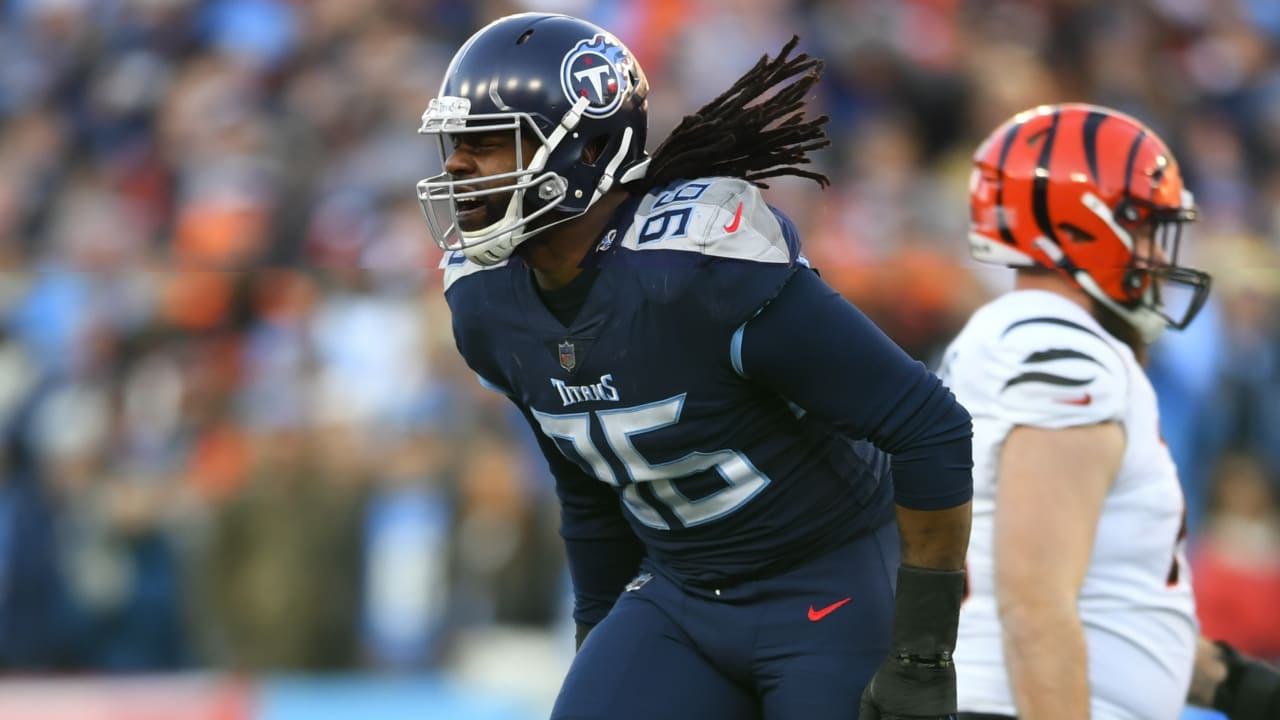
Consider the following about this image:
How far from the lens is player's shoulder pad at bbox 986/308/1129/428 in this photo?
129 inches

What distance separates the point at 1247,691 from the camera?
13.0 feet

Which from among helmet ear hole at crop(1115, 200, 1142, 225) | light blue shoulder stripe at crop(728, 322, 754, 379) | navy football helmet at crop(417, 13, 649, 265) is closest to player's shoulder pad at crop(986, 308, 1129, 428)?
helmet ear hole at crop(1115, 200, 1142, 225)

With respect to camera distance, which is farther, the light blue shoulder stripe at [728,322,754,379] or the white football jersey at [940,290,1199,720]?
the white football jersey at [940,290,1199,720]

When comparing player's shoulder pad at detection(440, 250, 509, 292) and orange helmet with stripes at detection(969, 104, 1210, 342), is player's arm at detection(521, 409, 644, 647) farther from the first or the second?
orange helmet with stripes at detection(969, 104, 1210, 342)

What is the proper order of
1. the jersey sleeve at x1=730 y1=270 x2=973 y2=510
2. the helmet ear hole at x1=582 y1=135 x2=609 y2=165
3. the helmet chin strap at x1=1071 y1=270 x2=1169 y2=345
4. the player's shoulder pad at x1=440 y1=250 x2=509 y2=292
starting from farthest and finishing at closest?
the helmet chin strap at x1=1071 y1=270 x2=1169 y2=345 < the player's shoulder pad at x1=440 y1=250 x2=509 y2=292 < the helmet ear hole at x1=582 y1=135 x2=609 y2=165 < the jersey sleeve at x1=730 y1=270 x2=973 y2=510

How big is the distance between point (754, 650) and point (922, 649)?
35 centimetres

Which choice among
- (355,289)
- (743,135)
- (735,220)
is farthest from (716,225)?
(355,289)

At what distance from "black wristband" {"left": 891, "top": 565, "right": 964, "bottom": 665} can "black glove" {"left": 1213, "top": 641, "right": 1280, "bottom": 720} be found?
128 centimetres

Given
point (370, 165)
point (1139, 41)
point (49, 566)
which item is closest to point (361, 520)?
point (49, 566)

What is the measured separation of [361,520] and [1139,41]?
16.0 ft

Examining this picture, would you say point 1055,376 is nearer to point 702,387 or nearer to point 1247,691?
point 702,387

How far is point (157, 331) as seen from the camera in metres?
8.16

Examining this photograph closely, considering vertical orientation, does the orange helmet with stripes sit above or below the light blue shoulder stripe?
above

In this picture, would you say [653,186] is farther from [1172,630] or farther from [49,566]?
[49,566]
